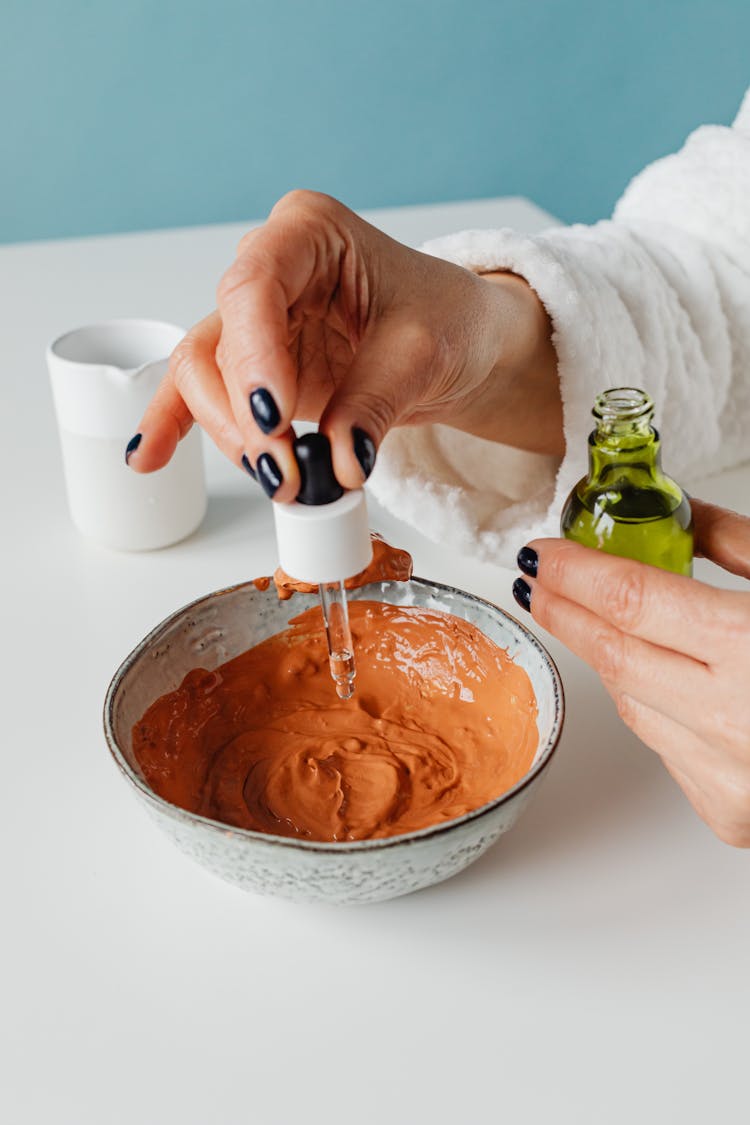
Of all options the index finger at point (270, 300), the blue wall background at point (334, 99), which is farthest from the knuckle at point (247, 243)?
the blue wall background at point (334, 99)

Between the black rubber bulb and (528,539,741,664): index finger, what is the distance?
0.16 m

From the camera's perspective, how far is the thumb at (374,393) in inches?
27.7

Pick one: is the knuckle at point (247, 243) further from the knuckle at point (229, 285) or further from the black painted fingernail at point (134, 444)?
the black painted fingernail at point (134, 444)

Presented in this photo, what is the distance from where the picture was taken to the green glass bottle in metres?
0.75

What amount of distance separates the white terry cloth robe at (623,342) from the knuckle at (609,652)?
1.06 feet

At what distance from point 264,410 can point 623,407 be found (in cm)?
23

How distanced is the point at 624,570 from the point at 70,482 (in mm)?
609

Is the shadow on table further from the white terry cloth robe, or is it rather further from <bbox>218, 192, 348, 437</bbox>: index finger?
<bbox>218, 192, 348, 437</bbox>: index finger

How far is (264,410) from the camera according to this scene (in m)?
0.71

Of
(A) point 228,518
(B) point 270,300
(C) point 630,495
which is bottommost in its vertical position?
(A) point 228,518

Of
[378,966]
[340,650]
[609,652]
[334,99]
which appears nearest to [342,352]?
[340,650]

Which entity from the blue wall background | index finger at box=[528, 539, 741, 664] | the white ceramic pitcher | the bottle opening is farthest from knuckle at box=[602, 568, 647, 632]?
the blue wall background

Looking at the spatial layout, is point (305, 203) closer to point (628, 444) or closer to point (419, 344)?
point (419, 344)

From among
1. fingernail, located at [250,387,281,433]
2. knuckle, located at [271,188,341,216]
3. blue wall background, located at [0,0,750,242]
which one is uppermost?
knuckle, located at [271,188,341,216]
